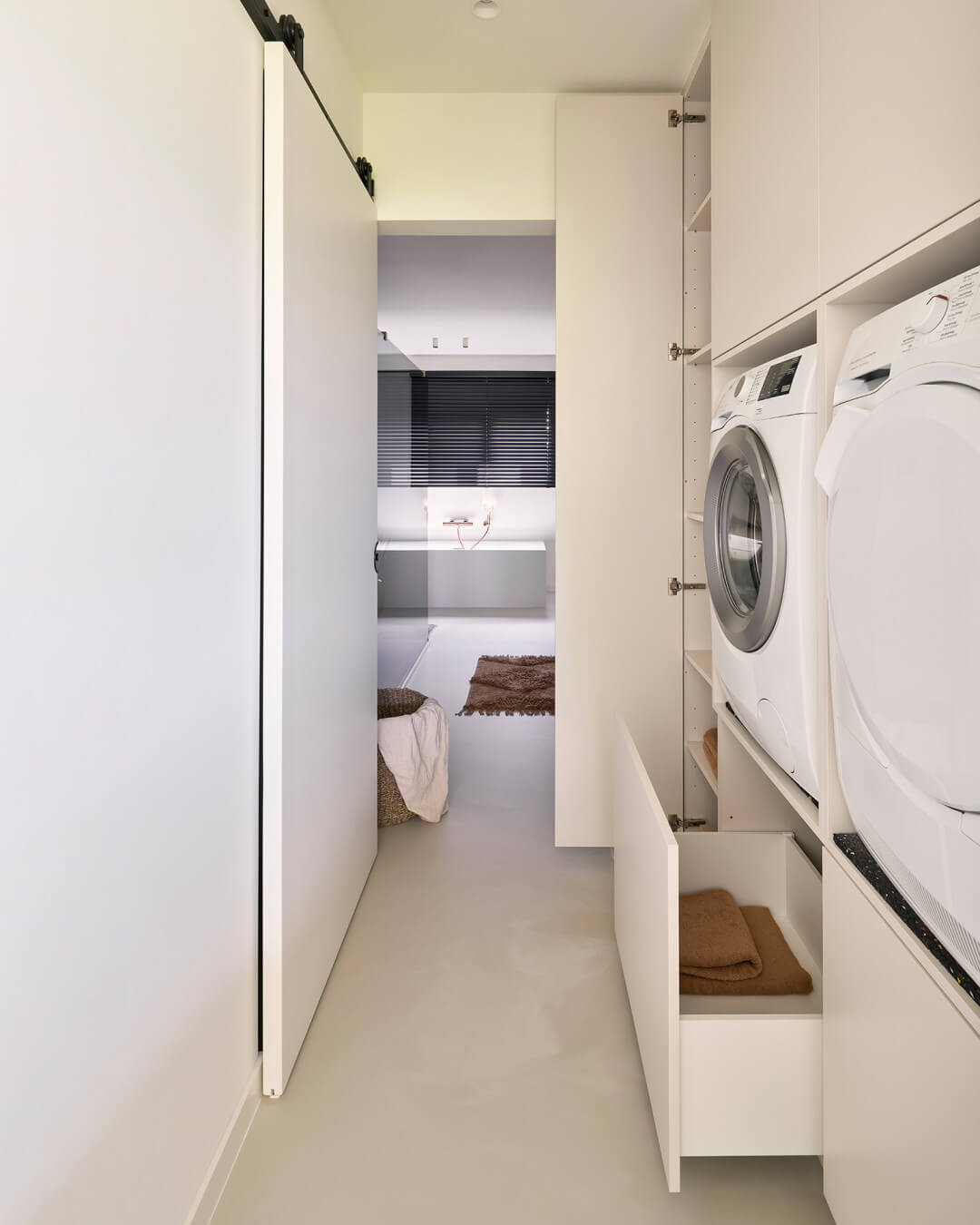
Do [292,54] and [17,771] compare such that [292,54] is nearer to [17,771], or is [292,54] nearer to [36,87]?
[36,87]

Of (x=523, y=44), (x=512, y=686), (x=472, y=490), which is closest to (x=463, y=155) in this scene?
(x=523, y=44)

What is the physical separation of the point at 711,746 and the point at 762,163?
5.21 ft

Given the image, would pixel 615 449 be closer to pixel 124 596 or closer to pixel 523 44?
pixel 523 44

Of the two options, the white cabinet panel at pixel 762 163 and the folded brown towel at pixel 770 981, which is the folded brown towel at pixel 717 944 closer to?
the folded brown towel at pixel 770 981

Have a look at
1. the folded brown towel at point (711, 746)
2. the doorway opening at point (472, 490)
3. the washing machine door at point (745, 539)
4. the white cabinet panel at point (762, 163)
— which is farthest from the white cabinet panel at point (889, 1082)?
the doorway opening at point (472, 490)

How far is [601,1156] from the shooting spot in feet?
4.97

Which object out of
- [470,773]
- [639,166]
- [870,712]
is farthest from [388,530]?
[870,712]

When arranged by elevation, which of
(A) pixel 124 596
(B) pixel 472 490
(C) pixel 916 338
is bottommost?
(A) pixel 124 596

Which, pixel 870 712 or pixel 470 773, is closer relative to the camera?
pixel 870 712

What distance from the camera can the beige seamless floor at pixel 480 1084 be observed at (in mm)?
1412

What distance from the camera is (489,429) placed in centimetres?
823

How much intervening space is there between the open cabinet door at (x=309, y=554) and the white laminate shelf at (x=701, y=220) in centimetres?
99

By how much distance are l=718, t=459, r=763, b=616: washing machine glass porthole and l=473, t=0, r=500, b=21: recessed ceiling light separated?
143 cm

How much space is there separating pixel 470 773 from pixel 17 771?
2.92 meters
